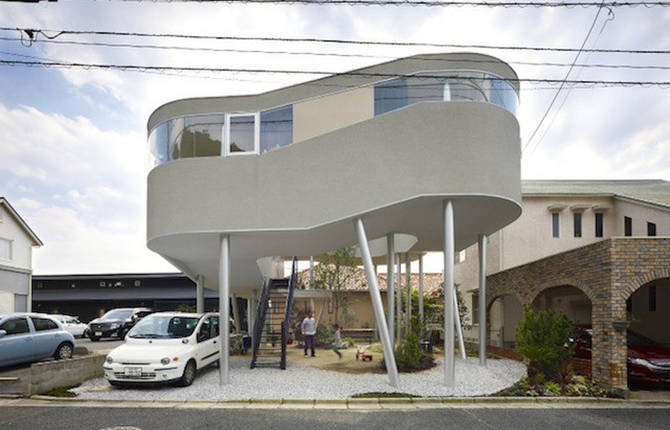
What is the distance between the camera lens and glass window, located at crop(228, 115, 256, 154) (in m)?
13.6

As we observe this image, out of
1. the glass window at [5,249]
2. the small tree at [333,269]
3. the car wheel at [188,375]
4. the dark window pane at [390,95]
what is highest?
the dark window pane at [390,95]

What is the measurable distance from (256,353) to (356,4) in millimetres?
10279

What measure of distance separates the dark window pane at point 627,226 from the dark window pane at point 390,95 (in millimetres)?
14672

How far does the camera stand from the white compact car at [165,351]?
11422mm

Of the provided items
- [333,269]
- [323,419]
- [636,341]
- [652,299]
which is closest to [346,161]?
[323,419]

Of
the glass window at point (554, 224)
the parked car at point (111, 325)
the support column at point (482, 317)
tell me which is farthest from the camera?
the parked car at point (111, 325)

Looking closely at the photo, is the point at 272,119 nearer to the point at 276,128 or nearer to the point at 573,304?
the point at 276,128

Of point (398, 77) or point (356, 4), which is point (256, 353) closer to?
point (398, 77)

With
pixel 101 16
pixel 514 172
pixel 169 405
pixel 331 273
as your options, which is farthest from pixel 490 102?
pixel 331 273

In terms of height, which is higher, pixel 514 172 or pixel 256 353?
pixel 514 172

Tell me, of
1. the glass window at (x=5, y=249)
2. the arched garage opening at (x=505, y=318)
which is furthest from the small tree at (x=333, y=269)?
the glass window at (x=5, y=249)

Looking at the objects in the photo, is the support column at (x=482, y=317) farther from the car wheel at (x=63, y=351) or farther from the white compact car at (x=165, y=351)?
the car wheel at (x=63, y=351)

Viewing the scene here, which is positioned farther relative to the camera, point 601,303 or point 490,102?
point 490,102

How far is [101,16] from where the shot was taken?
1009 centimetres
